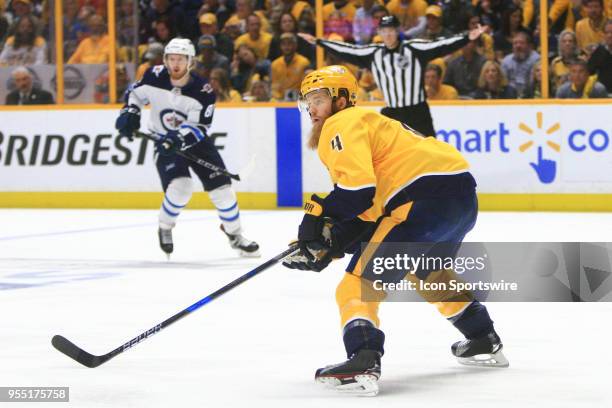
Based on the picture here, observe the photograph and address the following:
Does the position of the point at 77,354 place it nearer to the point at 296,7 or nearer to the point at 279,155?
the point at 279,155

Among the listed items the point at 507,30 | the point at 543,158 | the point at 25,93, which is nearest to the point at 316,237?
the point at 543,158

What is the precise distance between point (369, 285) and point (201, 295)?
7.32ft

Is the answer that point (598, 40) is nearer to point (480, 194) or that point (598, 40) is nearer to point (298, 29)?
point (480, 194)

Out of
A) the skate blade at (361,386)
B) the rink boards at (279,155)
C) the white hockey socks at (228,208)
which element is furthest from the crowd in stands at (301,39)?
the skate blade at (361,386)

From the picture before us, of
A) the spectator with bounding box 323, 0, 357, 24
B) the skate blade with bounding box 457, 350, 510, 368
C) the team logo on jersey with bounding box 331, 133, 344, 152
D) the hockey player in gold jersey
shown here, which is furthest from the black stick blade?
the spectator with bounding box 323, 0, 357, 24

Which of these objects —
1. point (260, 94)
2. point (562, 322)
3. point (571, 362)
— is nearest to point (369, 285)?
point (571, 362)

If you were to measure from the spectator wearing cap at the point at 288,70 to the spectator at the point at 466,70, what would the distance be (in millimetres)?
1160

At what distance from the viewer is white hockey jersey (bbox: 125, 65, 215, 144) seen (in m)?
7.04

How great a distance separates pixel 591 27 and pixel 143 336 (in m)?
6.17

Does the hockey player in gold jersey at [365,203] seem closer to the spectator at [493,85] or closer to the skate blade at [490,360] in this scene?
the skate blade at [490,360]

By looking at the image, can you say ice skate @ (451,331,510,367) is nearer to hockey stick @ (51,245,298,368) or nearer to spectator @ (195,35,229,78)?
hockey stick @ (51,245,298,368)

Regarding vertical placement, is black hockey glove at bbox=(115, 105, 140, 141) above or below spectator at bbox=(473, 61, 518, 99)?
above

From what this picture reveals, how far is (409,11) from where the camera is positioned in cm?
963

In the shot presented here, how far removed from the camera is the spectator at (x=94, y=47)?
10.3 m
